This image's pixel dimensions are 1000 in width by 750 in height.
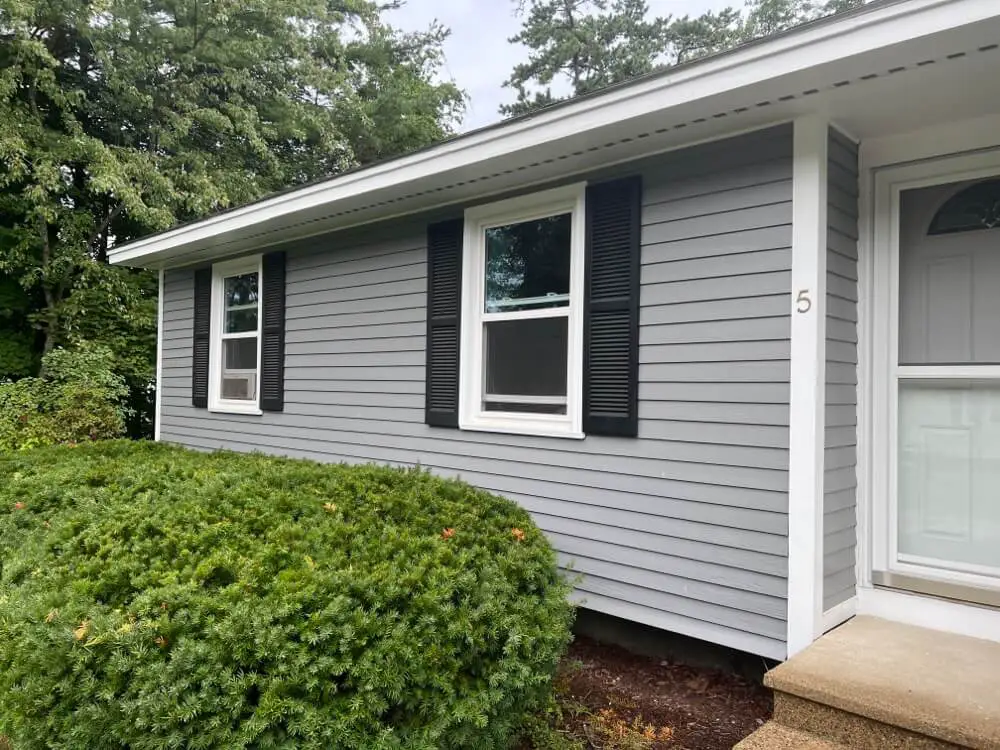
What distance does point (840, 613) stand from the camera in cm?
292

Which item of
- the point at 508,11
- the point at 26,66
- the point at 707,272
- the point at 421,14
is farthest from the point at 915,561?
the point at 508,11

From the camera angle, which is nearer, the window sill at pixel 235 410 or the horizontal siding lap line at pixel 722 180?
the horizontal siding lap line at pixel 722 180

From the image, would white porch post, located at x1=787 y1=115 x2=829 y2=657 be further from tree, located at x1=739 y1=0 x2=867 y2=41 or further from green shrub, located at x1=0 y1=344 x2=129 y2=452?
tree, located at x1=739 y1=0 x2=867 y2=41

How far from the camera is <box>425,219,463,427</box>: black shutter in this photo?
4289 mm

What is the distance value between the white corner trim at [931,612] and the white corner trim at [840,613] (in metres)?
0.04

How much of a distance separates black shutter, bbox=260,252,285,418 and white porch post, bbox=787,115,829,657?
4.11m

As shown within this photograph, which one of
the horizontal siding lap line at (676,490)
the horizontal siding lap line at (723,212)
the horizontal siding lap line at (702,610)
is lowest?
the horizontal siding lap line at (702,610)

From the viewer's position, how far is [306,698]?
1842 millimetres

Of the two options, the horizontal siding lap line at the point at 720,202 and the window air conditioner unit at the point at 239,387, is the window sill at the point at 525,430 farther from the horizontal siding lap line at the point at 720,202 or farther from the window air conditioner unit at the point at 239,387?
the window air conditioner unit at the point at 239,387

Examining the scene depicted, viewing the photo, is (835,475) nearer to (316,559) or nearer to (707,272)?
(707,272)

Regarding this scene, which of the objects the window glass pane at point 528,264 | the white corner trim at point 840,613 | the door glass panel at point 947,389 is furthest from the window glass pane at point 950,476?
the window glass pane at point 528,264

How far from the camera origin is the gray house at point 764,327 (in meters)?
2.76

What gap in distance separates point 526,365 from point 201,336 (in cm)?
399

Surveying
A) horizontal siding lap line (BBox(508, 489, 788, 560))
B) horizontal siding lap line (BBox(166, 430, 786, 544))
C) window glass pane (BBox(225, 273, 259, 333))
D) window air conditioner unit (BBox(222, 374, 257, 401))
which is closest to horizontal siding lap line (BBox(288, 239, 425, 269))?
window glass pane (BBox(225, 273, 259, 333))
